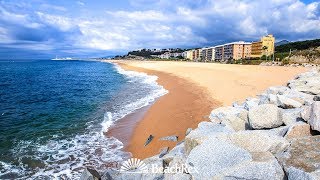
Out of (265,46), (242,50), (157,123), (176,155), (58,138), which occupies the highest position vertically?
(265,46)

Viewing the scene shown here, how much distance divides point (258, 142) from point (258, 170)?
124 cm

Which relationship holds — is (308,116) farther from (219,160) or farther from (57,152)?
(57,152)

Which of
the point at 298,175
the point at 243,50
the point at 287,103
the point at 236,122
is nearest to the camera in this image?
the point at 298,175


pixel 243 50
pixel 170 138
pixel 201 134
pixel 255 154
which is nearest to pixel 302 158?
pixel 255 154

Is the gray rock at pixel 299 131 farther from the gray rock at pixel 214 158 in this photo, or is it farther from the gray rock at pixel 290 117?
the gray rock at pixel 214 158

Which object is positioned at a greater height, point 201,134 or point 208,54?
point 208,54

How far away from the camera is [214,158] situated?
5.71 m

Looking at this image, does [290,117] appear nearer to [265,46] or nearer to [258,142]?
[258,142]

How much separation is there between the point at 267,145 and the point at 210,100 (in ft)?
46.0

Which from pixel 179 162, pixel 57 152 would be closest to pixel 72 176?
A: pixel 57 152

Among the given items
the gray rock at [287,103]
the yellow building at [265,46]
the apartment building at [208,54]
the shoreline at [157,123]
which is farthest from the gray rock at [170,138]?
the apartment building at [208,54]

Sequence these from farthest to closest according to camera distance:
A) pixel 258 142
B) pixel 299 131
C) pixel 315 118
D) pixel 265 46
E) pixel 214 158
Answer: pixel 265 46 < pixel 299 131 < pixel 315 118 < pixel 258 142 < pixel 214 158

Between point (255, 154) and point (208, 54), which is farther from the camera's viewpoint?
point (208, 54)

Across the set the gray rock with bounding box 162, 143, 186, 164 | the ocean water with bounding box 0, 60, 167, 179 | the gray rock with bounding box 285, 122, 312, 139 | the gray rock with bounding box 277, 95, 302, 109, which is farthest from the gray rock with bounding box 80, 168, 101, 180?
the gray rock with bounding box 277, 95, 302, 109
